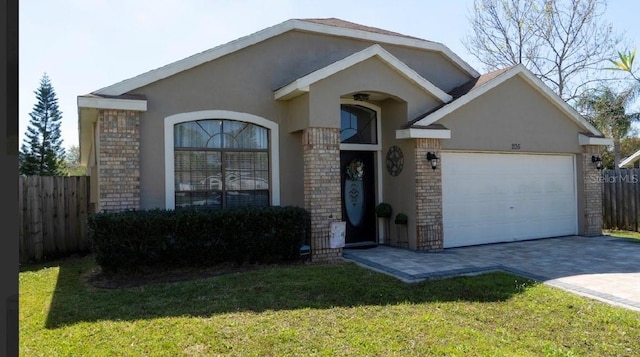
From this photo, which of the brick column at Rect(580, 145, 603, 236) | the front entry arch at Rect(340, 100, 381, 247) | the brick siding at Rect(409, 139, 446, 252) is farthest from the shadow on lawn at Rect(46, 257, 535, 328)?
the brick column at Rect(580, 145, 603, 236)

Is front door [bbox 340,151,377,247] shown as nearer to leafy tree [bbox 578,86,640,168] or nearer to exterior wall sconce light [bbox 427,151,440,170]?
exterior wall sconce light [bbox 427,151,440,170]

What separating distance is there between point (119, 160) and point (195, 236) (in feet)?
6.86

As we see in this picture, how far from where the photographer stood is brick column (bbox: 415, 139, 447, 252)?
10508 mm

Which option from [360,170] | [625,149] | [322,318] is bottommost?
[322,318]

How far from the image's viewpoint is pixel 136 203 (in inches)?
355

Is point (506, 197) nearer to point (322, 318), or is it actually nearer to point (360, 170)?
point (360, 170)

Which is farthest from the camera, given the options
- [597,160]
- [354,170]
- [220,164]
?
[597,160]

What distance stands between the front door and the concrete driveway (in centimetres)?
72

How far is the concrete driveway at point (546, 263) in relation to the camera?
23.7ft

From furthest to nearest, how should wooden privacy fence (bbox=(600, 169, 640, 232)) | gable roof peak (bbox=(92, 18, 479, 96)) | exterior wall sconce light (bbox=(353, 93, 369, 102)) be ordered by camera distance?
wooden privacy fence (bbox=(600, 169, 640, 232))
exterior wall sconce light (bbox=(353, 93, 369, 102))
gable roof peak (bbox=(92, 18, 479, 96))

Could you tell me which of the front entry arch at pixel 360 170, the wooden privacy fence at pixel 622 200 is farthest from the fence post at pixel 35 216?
the wooden privacy fence at pixel 622 200

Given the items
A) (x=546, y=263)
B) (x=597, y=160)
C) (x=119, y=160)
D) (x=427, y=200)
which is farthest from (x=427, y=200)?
(x=119, y=160)

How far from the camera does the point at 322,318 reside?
5.78 m

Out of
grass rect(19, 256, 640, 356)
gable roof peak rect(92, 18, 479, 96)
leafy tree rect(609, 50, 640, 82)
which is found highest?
leafy tree rect(609, 50, 640, 82)
